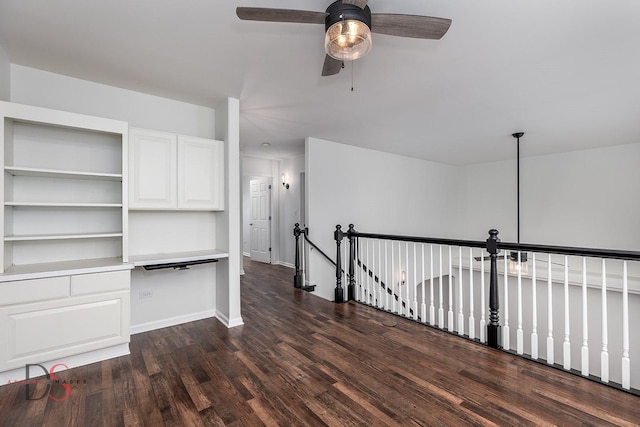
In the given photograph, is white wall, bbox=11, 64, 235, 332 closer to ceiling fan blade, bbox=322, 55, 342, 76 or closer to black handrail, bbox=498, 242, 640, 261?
ceiling fan blade, bbox=322, 55, 342, 76

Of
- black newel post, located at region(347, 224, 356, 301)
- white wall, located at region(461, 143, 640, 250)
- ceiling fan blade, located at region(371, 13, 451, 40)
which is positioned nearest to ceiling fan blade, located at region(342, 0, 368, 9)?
ceiling fan blade, located at region(371, 13, 451, 40)

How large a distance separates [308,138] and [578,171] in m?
5.61

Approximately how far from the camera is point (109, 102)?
3066mm

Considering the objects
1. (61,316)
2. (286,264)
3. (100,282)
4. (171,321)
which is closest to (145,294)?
(171,321)

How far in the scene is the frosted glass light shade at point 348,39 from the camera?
5.35 feet

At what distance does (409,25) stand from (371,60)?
0.89 m

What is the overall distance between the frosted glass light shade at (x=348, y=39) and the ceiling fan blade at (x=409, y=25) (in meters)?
0.11

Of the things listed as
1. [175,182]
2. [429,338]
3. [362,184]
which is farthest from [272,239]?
[429,338]

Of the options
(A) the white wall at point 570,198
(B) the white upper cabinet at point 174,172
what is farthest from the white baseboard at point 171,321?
(A) the white wall at point 570,198

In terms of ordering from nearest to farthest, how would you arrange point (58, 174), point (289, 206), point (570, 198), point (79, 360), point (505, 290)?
point (79, 360), point (58, 174), point (505, 290), point (570, 198), point (289, 206)

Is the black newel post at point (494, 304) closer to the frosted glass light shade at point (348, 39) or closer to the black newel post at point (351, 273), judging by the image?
the black newel post at point (351, 273)

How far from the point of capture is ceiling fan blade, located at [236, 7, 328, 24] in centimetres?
159

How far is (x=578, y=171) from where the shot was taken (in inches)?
239

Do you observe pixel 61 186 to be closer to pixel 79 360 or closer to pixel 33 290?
pixel 33 290
